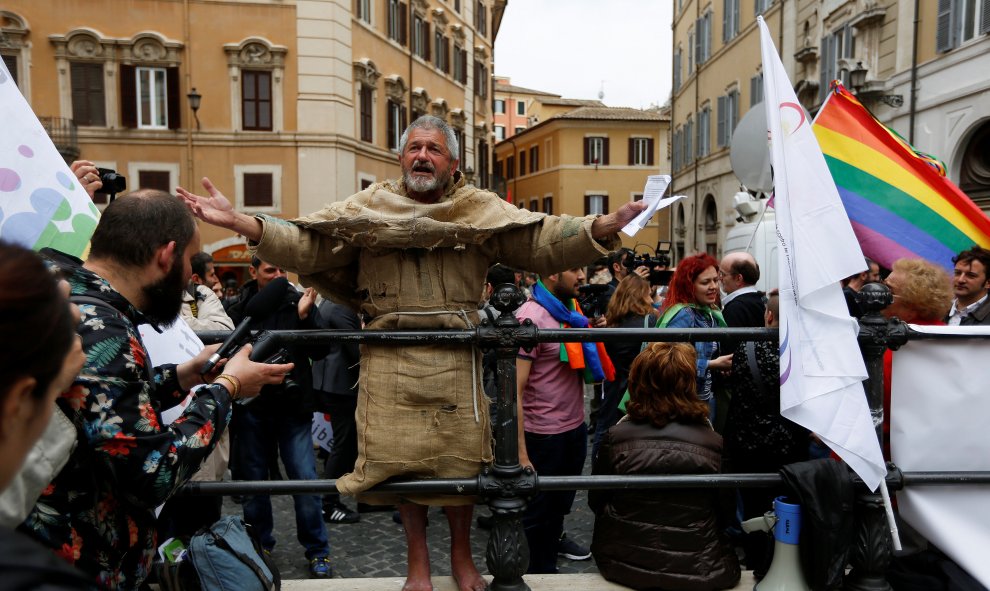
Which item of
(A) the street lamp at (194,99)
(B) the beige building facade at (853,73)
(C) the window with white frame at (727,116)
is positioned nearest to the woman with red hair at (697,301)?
(B) the beige building facade at (853,73)

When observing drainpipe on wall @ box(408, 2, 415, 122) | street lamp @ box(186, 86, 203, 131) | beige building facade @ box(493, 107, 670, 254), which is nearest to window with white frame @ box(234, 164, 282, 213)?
street lamp @ box(186, 86, 203, 131)

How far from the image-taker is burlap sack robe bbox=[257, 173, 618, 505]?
243 cm

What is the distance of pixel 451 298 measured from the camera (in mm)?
2574

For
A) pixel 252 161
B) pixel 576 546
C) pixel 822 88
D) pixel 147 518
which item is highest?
pixel 822 88

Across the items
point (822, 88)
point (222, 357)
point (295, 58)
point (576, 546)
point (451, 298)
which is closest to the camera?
point (222, 357)

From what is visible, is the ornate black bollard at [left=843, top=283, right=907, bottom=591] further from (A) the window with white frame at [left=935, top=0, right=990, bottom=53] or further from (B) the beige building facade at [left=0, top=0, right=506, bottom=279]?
(B) the beige building facade at [left=0, top=0, right=506, bottom=279]

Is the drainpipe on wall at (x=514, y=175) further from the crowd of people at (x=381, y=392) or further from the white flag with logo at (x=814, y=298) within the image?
the white flag with logo at (x=814, y=298)

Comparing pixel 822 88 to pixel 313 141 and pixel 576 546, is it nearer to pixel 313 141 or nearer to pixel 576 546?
pixel 313 141

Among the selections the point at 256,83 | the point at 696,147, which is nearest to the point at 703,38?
the point at 696,147

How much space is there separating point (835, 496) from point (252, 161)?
20496 millimetres

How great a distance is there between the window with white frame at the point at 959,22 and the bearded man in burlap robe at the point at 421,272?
13.4m

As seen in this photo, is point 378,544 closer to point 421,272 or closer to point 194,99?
point 421,272

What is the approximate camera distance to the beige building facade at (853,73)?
1302 centimetres

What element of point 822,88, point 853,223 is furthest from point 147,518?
point 822,88
